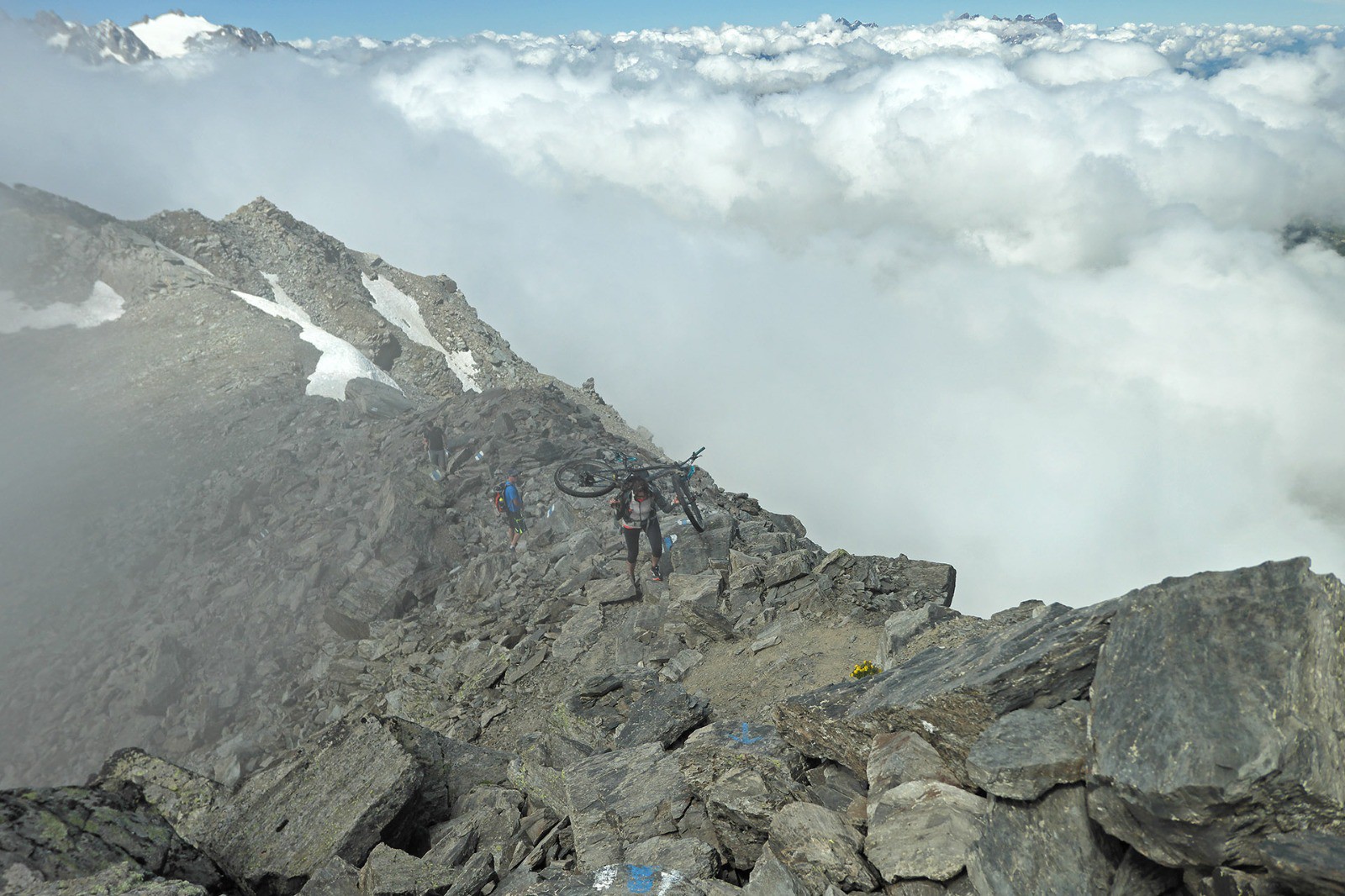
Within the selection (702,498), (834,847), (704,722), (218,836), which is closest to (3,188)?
(702,498)

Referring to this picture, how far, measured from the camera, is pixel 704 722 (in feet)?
28.7

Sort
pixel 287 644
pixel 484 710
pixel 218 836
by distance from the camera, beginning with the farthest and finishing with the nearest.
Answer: pixel 287 644 < pixel 484 710 < pixel 218 836

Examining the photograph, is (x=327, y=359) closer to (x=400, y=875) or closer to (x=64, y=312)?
(x=64, y=312)

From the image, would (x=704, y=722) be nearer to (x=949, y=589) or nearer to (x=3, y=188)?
(x=949, y=589)

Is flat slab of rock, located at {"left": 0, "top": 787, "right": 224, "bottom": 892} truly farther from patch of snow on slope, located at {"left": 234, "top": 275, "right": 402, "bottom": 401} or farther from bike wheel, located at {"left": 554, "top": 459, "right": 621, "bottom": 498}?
patch of snow on slope, located at {"left": 234, "top": 275, "right": 402, "bottom": 401}

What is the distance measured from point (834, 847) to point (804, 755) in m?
1.61

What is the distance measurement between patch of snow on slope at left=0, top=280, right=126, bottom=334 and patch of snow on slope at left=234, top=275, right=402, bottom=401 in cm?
625

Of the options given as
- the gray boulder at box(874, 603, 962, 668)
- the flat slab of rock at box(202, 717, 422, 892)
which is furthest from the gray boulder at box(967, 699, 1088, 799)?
the flat slab of rock at box(202, 717, 422, 892)

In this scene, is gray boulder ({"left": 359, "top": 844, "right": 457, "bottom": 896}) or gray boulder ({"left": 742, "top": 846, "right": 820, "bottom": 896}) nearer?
gray boulder ({"left": 742, "top": 846, "right": 820, "bottom": 896})

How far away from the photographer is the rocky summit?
4406 mm

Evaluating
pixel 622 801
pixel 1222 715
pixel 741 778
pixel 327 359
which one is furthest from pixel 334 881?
pixel 327 359

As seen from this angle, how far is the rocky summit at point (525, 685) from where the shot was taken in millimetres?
4406

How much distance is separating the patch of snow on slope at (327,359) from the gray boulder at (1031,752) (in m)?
32.6

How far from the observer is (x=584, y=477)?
21719 millimetres
